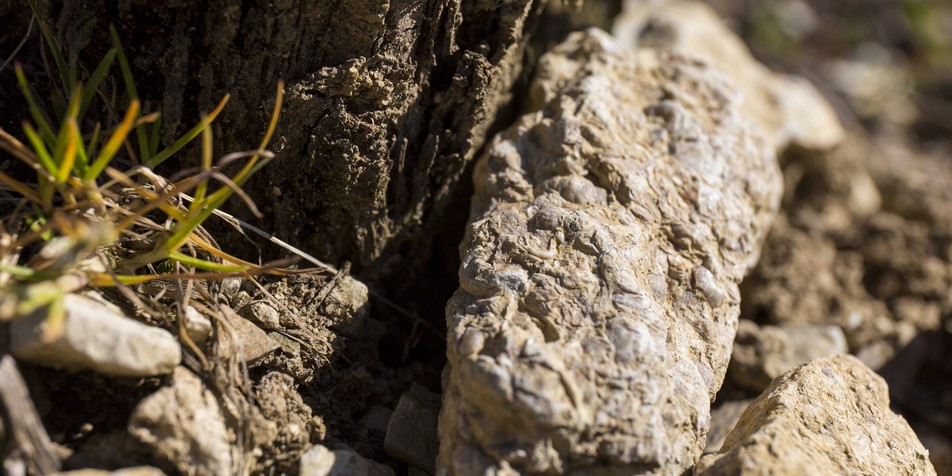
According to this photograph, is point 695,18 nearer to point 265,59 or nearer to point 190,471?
point 265,59

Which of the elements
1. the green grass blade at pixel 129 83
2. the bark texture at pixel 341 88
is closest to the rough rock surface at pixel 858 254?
the bark texture at pixel 341 88

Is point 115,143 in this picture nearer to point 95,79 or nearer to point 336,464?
point 95,79

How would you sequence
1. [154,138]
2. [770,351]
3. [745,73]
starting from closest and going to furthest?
[154,138]
[770,351]
[745,73]

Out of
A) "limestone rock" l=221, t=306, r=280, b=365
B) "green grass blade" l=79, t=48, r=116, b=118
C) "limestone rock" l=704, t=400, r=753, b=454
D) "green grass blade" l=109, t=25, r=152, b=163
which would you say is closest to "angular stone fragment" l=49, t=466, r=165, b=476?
"limestone rock" l=221, t=306, r=280, b=365

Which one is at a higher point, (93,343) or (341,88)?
(341,88)

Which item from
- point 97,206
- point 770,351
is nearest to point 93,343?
point 97,206

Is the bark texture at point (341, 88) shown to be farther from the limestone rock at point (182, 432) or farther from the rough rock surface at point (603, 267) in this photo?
the limestone rock at point (182, 432)
